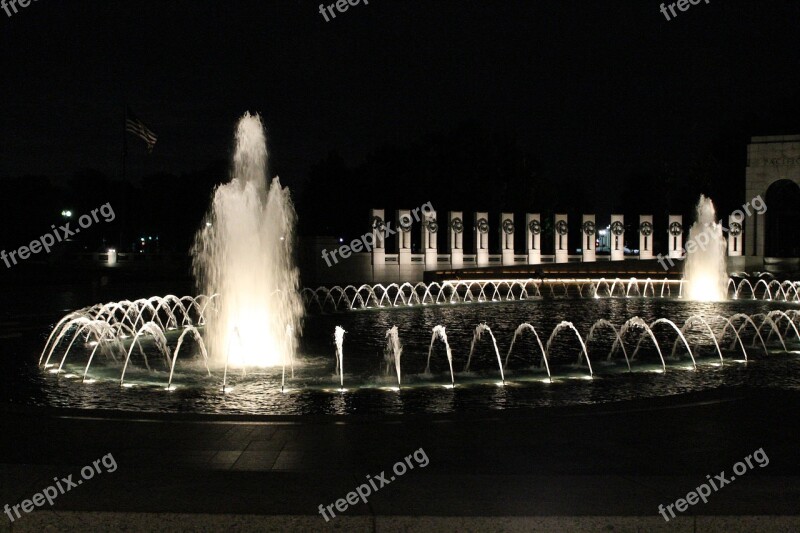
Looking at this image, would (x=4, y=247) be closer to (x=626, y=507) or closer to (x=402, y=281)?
(x=402, y=281)

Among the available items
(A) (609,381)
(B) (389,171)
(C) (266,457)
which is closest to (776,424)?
(A) (609,381)

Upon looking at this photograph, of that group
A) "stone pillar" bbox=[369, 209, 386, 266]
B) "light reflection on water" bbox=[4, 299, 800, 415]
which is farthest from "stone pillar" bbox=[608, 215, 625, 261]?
"light reflection on water" bbox=[4, 299, 800, 415]

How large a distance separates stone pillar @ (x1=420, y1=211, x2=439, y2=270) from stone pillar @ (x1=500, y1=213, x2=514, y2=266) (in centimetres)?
476

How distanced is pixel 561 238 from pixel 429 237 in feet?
31.8

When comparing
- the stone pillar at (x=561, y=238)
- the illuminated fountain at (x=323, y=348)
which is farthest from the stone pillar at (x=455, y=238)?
the illuminated fountain at (x=323, y=348)

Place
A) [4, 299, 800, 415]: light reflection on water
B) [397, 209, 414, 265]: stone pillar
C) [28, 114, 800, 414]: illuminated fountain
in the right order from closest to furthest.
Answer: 1. [4, 299, 800, 415]: light reflection on water
2. [28, 114, 800, 414]: illuminated fountain
3. [397, 209, 414, 265]: stone pillar

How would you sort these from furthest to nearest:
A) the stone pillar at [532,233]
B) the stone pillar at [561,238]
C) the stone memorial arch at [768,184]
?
the stone memorial arch at [768,184] → the stone pillar at [532,233] → the stone pillar at [561,238]

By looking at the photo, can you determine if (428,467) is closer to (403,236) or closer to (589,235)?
(403,236)

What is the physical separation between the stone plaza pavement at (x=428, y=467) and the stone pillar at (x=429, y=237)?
39385 millimetres

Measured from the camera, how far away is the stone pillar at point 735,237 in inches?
2110

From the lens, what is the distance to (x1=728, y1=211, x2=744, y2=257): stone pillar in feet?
176

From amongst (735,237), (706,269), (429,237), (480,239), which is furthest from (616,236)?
(706,269)

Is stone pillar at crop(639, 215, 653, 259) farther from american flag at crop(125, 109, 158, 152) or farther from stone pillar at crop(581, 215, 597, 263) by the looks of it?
american flag at crop(125, 109, 158, 152)

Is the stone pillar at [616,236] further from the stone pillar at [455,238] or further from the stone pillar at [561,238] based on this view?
the stone pillar at [455,238]
